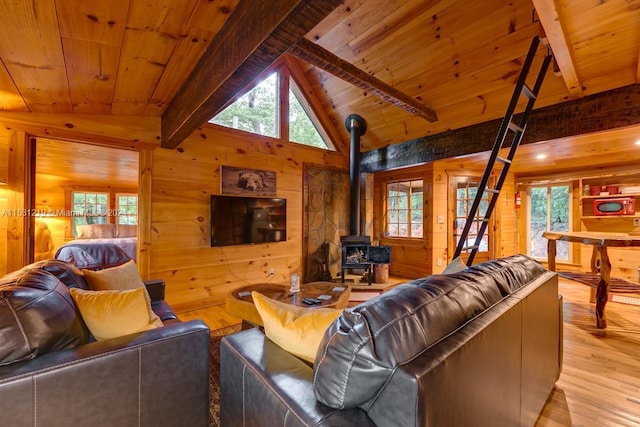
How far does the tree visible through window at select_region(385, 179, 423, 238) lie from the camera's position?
5195 mm

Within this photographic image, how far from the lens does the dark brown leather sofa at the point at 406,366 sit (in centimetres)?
70

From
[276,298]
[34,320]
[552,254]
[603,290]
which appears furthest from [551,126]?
[34,320]

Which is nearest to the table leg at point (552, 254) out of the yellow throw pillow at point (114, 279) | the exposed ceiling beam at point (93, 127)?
the yellow throw pillow at point (114, 279)

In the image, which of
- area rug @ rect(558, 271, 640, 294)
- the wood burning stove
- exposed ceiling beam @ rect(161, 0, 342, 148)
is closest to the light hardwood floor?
area rug @ rect(558, 271, 640, 294)

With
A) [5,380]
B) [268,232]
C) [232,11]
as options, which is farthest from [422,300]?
[268,232]

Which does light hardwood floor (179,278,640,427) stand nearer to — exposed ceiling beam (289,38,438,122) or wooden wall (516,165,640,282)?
wooden wall (516,165,640,282)

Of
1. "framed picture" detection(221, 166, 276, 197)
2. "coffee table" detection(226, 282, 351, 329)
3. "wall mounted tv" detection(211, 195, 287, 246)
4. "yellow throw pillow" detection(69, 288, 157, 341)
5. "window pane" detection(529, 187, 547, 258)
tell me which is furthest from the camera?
"window pane" detection(529, 187, 547, 258)

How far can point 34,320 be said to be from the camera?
1031mm

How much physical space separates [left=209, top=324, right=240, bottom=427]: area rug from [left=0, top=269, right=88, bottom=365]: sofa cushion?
0.80 metres

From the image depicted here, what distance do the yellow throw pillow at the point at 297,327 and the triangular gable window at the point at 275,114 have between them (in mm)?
3334

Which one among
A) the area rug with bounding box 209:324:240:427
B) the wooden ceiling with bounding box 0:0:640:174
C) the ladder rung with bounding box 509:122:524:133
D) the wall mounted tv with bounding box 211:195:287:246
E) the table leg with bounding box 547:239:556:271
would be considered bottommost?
the area rug with bounding box 209:324:240:427

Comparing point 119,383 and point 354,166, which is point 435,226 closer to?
point 354,166

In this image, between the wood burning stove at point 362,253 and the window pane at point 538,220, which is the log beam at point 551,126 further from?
the window pane at point 538,220

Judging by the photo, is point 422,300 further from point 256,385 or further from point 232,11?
point 232,11
